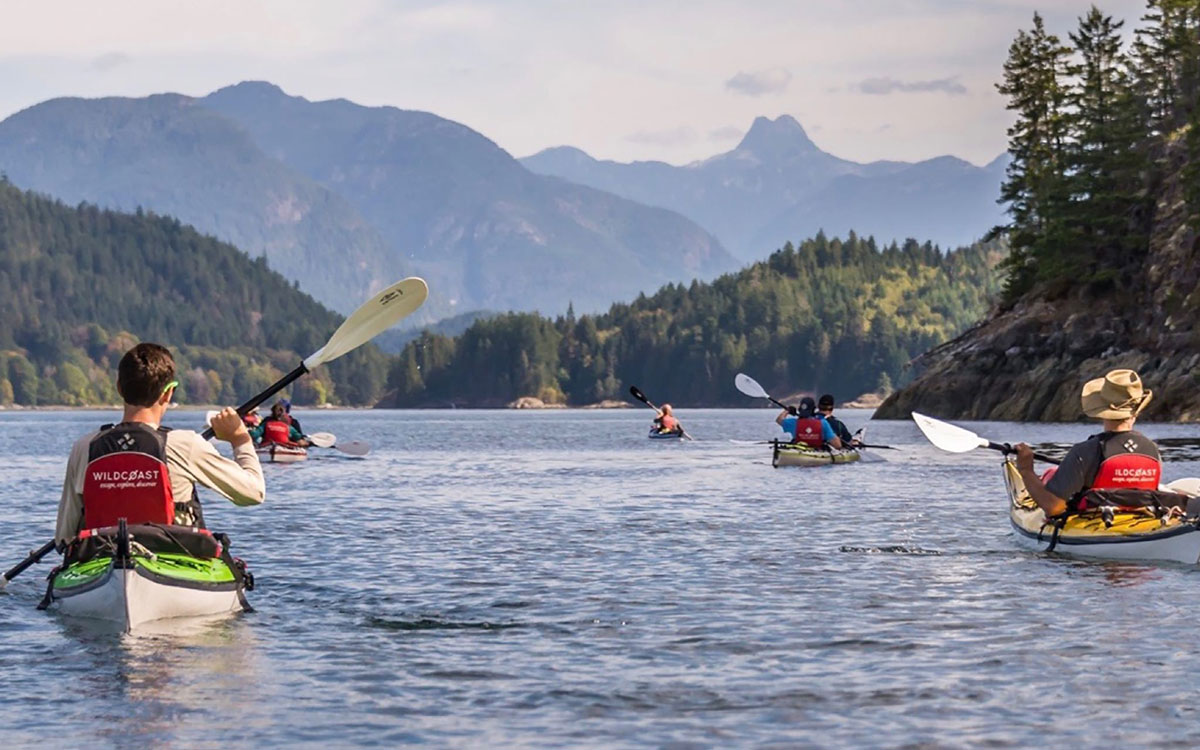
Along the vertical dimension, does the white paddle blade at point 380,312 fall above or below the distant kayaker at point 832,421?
above

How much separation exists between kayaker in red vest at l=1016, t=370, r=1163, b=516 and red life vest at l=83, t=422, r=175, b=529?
38.2ft

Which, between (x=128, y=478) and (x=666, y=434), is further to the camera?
(x=666, y=434)

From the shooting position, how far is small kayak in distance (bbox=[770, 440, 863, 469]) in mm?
51500

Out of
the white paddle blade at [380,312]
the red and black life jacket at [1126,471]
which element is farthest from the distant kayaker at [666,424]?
the white paddle blade at [380,312]

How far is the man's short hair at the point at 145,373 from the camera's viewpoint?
595 inches

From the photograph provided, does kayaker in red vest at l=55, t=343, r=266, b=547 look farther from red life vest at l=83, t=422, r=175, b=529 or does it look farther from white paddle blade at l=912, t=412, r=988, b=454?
white paddle blade at l=912, t=412, r=988, b=454

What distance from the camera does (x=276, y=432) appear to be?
5897 centimetres

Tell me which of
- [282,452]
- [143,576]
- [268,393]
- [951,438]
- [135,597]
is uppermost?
[268,393]

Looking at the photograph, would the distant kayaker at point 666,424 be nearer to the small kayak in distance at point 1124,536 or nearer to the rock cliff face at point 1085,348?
the rock cliff face at point 1085,348

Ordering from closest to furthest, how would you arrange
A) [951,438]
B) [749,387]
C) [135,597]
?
[135,597]
[951,438]
[749,387]

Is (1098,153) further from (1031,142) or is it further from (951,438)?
(951,438)

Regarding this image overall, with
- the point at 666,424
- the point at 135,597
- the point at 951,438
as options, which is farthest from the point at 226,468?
the point at 666,424

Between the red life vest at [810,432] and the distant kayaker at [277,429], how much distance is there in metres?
18.5

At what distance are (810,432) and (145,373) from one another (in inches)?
1508
